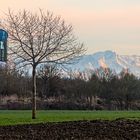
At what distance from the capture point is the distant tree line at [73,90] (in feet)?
243

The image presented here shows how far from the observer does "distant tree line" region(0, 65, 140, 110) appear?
73.9 meters

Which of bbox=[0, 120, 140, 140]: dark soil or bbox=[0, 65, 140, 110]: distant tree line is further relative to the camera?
bbox=[0, 65, 140, 110]: distant tree line

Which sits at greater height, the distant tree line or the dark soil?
the distant tree line

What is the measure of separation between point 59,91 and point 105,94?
6783 mm

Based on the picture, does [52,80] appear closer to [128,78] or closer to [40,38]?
[128,78]

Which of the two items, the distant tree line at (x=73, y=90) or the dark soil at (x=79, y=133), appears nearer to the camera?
the dark soil at (x=79, y=133)

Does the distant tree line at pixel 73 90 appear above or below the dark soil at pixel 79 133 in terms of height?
above

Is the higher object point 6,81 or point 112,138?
point 6,81

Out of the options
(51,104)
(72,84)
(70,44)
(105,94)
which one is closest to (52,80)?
(72,84)

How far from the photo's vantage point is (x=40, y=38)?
37.8 m

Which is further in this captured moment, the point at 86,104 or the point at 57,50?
the point at 86,104

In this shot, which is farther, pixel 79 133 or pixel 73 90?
pixel 73 90

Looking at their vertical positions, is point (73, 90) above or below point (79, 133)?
above

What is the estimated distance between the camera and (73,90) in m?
82.4
